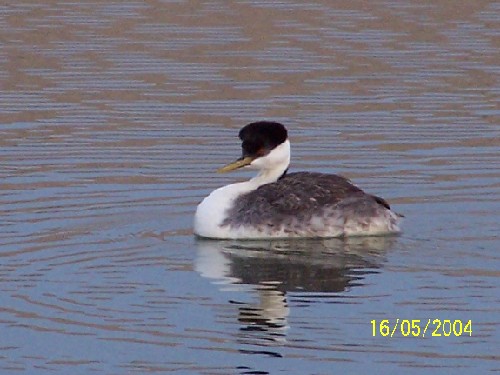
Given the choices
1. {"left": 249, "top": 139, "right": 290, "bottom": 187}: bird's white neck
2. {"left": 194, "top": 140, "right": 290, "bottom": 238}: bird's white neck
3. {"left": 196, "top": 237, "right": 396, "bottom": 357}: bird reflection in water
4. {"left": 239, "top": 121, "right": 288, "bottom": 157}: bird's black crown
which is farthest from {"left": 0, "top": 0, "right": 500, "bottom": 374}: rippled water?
{"left": 239, "top": 121, "right": 288, "bottom": 157}: bird's black crown

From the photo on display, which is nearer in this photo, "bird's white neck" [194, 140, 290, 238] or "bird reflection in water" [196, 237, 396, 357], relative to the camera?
"bird reflection in water" [196, 237, 396, 357]

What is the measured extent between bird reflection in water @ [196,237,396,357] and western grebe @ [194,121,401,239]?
0.33 ft

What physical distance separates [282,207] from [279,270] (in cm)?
143

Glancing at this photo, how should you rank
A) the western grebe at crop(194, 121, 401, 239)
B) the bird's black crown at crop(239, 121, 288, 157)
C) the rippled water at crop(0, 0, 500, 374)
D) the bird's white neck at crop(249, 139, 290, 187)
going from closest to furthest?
the rippled water at crop(0, 0, 500, 374), the western grebe at crop(194, 121, 401, 239), the bird's black crown at crop(239, 121, 288, 157), the bird's white neck at crop(249, 139, 290, 187)

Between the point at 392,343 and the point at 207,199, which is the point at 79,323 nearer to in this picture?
the point at 392,343

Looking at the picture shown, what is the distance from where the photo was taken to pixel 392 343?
1195cm

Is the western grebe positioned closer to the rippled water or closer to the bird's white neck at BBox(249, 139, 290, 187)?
the bird's white neck at BBox(249, 139, 290, 187)

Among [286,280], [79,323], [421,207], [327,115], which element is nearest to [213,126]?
[327,115]

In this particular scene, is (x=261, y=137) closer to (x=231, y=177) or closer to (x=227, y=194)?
(x=227, y=194)

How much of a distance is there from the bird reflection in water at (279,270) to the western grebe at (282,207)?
0.10 m

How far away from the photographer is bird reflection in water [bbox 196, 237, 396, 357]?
1258cm

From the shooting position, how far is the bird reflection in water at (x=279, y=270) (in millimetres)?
12578

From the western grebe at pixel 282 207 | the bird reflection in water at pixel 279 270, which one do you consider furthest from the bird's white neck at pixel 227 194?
the bird reflection in water at pixel 279 270

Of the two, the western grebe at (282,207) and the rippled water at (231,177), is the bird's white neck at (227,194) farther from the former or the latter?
the rippled water at (231,177)
